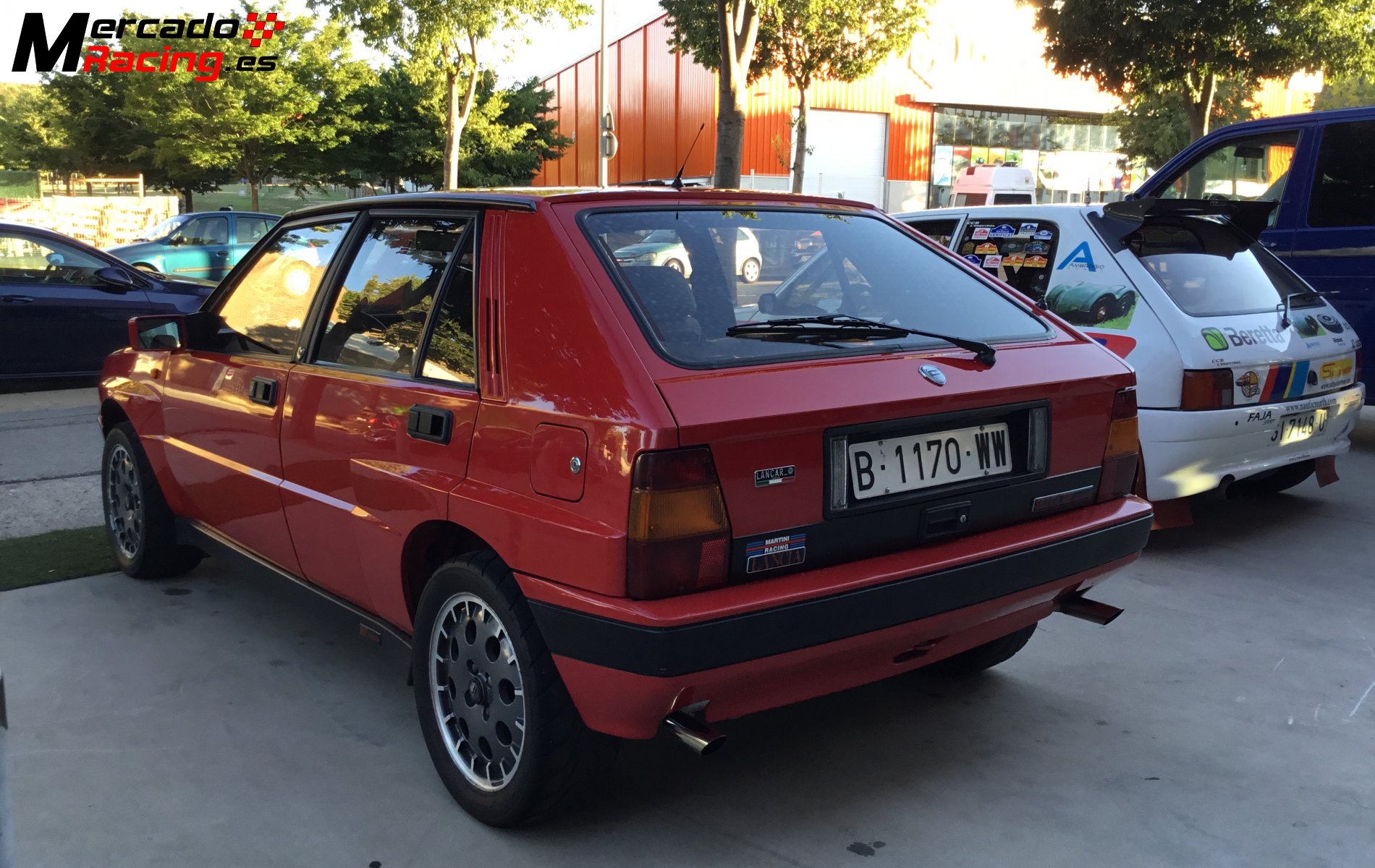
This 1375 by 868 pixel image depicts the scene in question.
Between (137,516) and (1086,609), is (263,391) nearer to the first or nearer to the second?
(137,516)

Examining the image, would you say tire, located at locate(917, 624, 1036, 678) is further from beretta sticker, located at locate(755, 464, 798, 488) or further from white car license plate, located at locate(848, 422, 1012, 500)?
beretta sticker, located at locate(755, 464, 798, 488)

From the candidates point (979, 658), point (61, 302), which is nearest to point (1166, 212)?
point (979, 658)

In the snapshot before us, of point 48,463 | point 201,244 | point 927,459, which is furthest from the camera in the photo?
point 201,244

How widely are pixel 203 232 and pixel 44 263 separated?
819 cm

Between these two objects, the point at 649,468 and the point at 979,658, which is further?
the point at 979,658

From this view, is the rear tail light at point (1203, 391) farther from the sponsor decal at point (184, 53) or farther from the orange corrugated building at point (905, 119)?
the orange corrugated building at point (905, 119)

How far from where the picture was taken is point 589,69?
5381cm

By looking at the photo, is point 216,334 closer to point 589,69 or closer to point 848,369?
point 848,369

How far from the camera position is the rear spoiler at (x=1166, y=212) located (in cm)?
512

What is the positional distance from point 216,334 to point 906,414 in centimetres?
257

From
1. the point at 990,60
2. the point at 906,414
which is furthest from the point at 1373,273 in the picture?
the point at 990,60

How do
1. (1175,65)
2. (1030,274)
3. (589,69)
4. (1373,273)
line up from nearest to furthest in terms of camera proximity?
(1030,274) → (1373,273) → (1175,65) → (589,69)

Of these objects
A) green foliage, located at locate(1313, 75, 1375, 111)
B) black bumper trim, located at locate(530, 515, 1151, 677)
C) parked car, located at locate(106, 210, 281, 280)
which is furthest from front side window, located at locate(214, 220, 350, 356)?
green foliage, located at locate(1313, 75, 1375, 111)

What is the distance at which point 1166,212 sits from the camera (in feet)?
17.0
